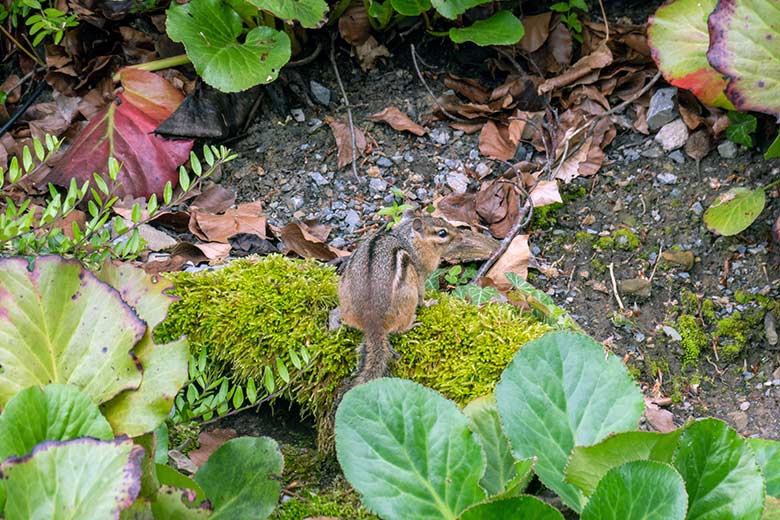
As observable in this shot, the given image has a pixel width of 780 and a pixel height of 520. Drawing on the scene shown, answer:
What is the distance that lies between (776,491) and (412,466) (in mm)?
851

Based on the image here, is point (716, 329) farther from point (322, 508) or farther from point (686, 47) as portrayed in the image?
point (322, 508)

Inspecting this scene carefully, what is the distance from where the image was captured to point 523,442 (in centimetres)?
211

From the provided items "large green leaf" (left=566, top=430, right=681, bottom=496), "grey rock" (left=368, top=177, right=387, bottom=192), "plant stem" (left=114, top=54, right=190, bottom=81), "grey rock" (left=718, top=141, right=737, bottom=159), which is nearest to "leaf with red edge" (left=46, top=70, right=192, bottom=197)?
"plant stem" (left=114, top=54, right=190, bottom=81)

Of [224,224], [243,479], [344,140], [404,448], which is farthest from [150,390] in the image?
[344,140]

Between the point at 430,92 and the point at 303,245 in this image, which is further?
the point at 430,92

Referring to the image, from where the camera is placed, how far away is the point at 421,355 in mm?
3232

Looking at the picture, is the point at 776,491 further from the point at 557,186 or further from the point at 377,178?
the point at 377,178

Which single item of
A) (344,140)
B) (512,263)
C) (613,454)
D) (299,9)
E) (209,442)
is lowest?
(512,263)

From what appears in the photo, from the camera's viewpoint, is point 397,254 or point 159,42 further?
point 159,42

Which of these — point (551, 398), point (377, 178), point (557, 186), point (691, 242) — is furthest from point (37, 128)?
point (551, 398)

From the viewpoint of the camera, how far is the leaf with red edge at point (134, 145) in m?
5.07

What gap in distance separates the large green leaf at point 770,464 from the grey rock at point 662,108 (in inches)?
133

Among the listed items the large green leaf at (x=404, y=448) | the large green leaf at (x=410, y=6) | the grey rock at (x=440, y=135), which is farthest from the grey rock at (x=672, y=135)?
the large green leaf at (x=404, y=448)

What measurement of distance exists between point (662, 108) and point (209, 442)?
347 cm
